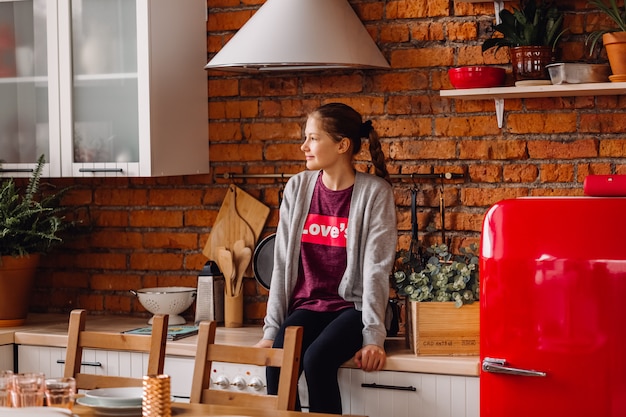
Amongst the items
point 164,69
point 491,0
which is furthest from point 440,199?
point 164,69

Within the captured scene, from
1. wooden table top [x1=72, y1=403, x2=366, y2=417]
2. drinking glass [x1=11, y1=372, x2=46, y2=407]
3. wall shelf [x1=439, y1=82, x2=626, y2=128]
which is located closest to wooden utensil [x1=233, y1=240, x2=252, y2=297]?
wall shelf [x1=439, y1=82, x2=626, y2=128]

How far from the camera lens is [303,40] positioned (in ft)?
10.3

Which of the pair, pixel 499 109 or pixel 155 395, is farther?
pixel 499 109

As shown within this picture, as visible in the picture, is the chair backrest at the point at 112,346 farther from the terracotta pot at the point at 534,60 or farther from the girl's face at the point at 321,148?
the terracotta pot at the point at 534,60

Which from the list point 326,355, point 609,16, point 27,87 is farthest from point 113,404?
point 609,16

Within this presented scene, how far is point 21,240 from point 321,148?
3.99 feet

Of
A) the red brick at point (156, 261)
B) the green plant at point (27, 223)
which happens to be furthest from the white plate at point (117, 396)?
the red brick at point (156, 261)

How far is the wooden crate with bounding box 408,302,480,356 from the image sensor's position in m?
2.91

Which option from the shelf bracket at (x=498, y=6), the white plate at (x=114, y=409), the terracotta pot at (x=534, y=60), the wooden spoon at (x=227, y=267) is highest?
the shelf bracket at (x=498, y=6)

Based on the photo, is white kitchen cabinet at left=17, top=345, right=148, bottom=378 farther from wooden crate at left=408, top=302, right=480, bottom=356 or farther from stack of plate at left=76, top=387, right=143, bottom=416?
stack of plate at left=76, top=387, right=143, bottom=416

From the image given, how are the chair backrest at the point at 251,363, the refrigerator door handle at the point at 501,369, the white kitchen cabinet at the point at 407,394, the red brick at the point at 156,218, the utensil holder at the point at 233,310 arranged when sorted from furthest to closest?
1. the red brick at the point at 156,218
2. the utensil holder at the point at 233,310
3. the white kitchen cabinet at the point at 407,394
4. the refrigerator door handle at the point at 501,369
5. the chair backrest at the point at 251,363

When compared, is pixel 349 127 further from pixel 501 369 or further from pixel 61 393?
pixel 61 393

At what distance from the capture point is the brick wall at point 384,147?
3195 millimetres

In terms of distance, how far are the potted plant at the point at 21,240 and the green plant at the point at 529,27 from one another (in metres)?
1.68
